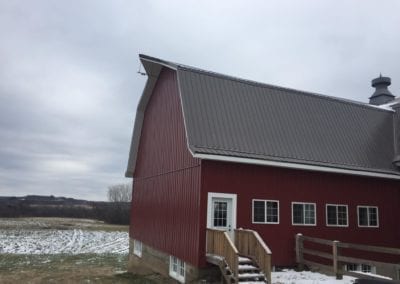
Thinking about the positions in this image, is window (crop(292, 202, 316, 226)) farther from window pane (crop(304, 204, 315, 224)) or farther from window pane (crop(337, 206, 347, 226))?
window pane (crop(337, 206, 347, 226))

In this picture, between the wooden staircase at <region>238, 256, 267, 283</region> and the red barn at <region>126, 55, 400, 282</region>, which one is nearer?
the wooden staircase at <region>238, 256, 267, 283</region>

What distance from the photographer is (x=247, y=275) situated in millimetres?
10773

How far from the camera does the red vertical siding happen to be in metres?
13.5

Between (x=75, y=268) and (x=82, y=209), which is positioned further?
(x=82, y=209)

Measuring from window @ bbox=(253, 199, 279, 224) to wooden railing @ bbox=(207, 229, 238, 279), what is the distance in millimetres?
1964

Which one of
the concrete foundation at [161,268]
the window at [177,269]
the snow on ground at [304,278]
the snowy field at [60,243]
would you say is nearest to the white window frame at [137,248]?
the concrete foundation at [161,268]

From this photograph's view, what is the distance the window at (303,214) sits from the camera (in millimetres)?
14430

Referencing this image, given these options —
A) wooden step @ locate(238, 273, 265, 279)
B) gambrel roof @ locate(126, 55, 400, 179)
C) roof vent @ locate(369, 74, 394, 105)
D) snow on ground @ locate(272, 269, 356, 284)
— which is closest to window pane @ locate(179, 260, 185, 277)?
snow on ground @ locate(272, 269, 356, 284)

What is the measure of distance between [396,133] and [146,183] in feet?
38.4

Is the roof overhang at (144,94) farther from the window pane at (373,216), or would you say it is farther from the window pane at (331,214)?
the window pane at (373,216)

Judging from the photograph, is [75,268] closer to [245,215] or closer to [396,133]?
[245,215]

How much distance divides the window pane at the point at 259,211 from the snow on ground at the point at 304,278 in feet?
5.85

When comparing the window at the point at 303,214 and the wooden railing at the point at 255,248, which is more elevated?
the window at the point at 303,214

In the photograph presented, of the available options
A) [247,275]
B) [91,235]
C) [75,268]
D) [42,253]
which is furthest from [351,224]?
[91,235]
